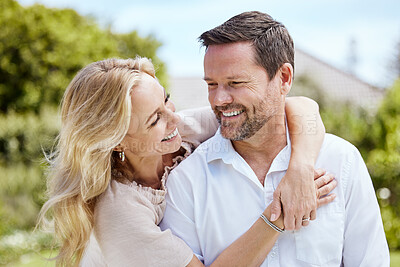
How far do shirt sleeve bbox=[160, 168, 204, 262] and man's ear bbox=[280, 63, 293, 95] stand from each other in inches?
29.8

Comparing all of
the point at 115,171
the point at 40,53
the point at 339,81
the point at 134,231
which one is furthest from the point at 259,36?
the point at 339,81

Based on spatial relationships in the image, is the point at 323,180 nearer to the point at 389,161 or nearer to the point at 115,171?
the point at 115,171

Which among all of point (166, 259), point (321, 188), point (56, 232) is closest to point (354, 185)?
point (321, 188)

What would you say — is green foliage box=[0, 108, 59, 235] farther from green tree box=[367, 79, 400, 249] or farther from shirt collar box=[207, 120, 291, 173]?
shirt collar box=[207, 120, 291, 173]

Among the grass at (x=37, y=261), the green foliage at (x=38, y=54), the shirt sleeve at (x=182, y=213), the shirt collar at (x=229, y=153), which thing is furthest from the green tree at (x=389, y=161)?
the green foliage at (x=38, y=54)

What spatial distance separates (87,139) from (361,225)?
1.50 m

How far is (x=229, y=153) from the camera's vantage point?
2688mm

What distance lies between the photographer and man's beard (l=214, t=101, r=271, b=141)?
2.60 meters

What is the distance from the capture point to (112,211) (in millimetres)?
2426

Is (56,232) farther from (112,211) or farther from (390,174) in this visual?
(390,174)

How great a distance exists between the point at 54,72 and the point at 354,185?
10761 millimetres

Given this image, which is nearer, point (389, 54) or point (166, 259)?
point (166, 259)

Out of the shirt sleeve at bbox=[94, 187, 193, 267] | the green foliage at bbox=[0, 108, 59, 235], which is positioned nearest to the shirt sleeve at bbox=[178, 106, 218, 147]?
the shirt sleeve at bbox=[94, 187, 193, 267]

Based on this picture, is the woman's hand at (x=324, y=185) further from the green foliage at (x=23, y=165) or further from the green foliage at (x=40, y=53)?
the green foliage at (x=40, y=53)
